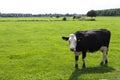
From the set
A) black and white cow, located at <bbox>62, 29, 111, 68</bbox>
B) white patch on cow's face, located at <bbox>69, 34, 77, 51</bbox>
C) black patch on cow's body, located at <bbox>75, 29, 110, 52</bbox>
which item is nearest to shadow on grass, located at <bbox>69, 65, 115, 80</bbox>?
black and white cow, located at <bbox>62, 29, 111, 68</bbox>

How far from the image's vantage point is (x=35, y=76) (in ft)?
48.5

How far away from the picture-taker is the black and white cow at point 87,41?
610 inches

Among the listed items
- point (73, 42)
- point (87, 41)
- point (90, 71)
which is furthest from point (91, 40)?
point (90, 71)

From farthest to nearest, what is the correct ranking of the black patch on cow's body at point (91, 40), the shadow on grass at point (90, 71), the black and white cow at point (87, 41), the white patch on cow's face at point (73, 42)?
the black patch on cow's body at point (91, 40)
the black and white cow at point (87, 41)
the white patch on cow's face at point (73, 42)
the shadow on grass at point (90, 71)

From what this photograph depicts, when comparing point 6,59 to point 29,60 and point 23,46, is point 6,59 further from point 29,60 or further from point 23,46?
point 23,46

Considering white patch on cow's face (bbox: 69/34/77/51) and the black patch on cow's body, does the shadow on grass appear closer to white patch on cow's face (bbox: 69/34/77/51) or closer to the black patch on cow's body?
the black patch on cow's body

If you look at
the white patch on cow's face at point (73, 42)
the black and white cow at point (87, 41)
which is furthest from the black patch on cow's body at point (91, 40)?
the white patch on cow's face at point (73, 42)

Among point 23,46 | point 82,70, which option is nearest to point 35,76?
point 82,70

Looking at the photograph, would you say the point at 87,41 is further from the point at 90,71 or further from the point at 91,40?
the point at 90,71

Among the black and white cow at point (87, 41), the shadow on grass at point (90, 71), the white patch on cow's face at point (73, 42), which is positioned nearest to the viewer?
the shadow on grass at point (90, 71)

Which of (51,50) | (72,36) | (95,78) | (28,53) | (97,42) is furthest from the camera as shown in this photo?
(51,50)

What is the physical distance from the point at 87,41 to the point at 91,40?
1.14ft

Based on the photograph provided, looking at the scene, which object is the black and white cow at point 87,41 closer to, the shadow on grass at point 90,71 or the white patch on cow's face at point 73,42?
the white patch on cow's face at point 73,42

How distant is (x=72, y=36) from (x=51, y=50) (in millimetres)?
8562
